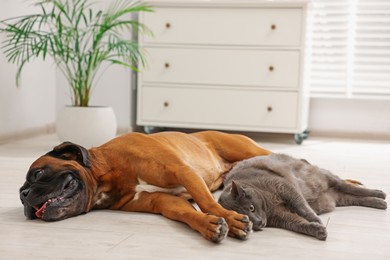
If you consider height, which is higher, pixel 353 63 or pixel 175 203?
pixel 353 63

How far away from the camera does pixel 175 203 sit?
233cm

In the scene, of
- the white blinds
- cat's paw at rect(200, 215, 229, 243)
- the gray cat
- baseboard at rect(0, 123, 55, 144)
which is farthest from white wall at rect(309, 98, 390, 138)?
cat's paw at rect(200, 215, 229, 243)

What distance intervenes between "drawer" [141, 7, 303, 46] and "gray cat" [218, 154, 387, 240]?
2131mm

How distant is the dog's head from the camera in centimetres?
215

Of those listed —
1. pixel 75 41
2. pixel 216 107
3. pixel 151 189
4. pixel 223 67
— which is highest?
pixel 75 41

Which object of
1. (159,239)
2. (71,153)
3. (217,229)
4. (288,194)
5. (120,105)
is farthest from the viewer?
(120,105)

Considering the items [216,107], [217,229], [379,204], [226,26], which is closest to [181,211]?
[217,229]

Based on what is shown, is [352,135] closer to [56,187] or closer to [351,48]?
[351,48]

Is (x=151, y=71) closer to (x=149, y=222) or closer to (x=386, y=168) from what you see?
(x=386, y=168)

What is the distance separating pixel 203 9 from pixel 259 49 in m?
0.52

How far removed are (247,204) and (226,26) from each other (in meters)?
2.81

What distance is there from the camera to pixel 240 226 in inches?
79.6

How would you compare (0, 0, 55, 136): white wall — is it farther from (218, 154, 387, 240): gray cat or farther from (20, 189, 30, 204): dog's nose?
(218, 154, 387, 240): gray cat

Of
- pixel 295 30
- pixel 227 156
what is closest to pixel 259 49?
pixel 295 30
